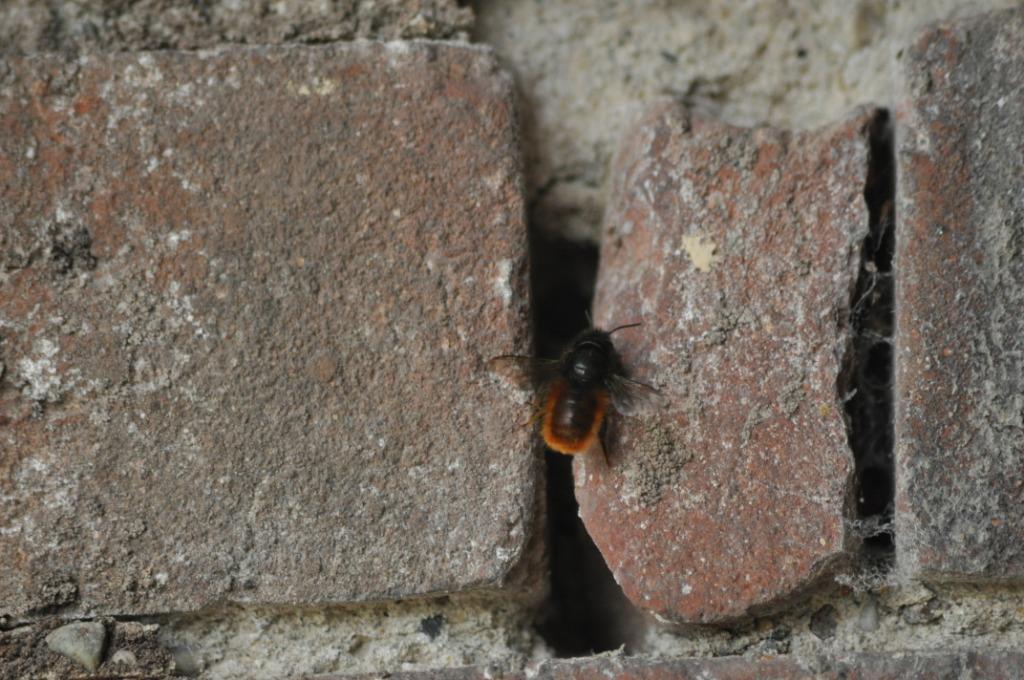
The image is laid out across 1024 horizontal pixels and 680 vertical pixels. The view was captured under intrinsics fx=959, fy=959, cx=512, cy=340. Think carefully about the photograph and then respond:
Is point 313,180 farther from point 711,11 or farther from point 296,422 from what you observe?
point 711,11

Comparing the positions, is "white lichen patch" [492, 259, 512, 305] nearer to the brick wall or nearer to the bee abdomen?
the brick wall

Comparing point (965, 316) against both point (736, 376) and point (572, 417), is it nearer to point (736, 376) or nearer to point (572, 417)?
Answer: point (736, 376)

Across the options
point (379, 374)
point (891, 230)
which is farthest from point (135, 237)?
point (891, 230)

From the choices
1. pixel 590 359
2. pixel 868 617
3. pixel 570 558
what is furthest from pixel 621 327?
pixel 868 617

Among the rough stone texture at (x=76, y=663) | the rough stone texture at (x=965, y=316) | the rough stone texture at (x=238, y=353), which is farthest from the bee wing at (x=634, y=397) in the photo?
the rough stone texture at (x=76, y=663)

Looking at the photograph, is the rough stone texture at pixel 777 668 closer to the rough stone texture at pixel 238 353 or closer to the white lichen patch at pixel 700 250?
the rough stone texture at pixel 238 353
